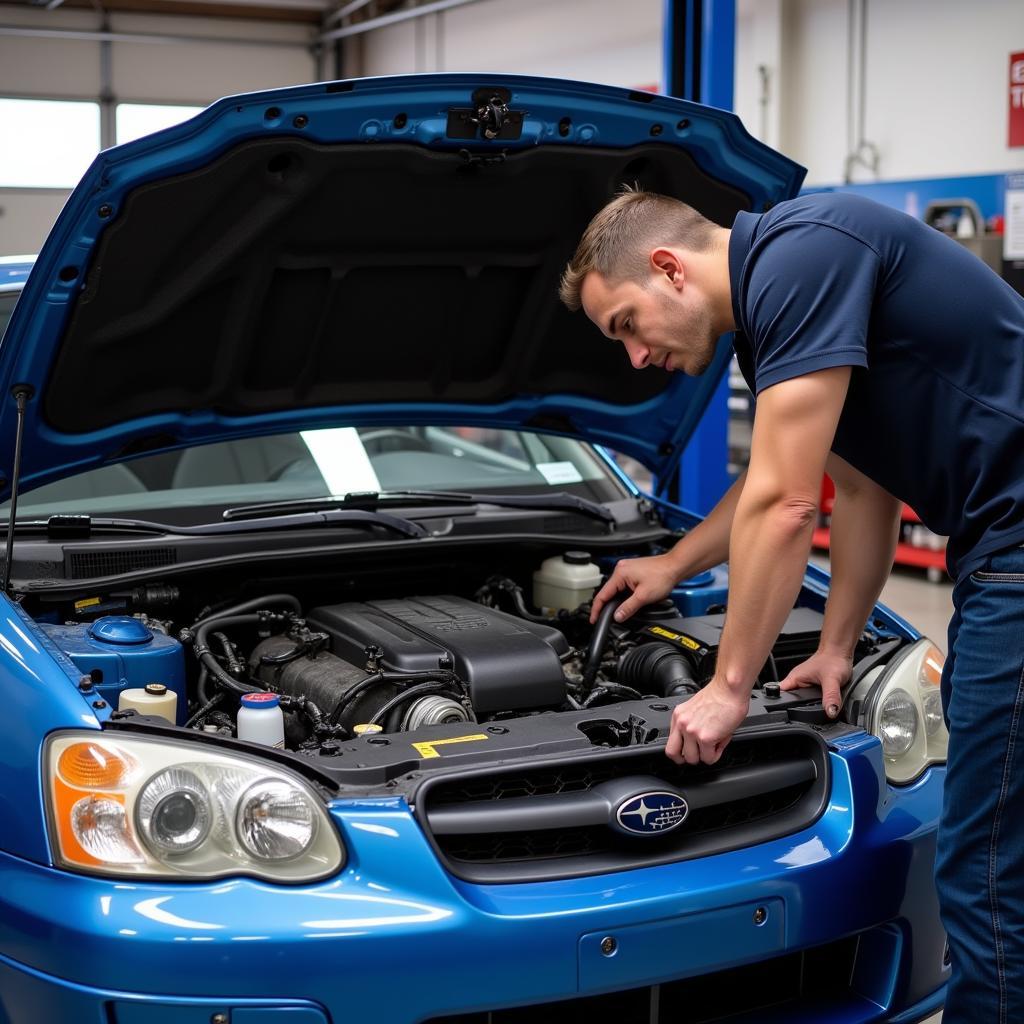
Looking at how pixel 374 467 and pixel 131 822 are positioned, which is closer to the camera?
pixel 131 822

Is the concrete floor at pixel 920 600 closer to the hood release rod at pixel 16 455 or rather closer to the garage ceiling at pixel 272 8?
the hood release rod at pixel 16 455

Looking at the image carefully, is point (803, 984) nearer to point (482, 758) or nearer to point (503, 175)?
point (482, 758)

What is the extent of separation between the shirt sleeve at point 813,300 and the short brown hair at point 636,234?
0.19m

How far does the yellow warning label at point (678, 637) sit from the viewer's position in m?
2.41

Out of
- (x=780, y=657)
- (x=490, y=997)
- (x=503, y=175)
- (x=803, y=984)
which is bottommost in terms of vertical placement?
(x=803, y=984)

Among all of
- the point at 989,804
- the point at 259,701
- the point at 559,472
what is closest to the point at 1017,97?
the point at 559,472

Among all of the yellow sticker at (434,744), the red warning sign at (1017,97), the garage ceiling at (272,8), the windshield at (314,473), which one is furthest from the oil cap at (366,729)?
the garage ceiling at (272,8)

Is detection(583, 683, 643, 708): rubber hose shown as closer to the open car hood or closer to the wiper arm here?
the wiper arm

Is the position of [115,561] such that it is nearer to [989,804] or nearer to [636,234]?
[636,234]

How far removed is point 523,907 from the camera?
5.48 ft

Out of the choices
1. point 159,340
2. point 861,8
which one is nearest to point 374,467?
point 159,340

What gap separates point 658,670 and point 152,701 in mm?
916

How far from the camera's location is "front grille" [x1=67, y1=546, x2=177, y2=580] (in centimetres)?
237

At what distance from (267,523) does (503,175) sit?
82 cm
